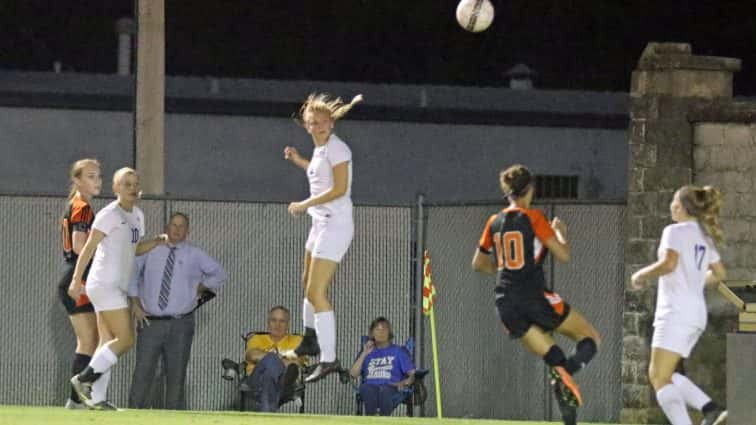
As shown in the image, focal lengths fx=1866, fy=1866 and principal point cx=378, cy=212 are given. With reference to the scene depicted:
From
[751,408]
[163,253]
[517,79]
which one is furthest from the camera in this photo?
[517,79]

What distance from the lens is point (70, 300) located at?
15031 mm

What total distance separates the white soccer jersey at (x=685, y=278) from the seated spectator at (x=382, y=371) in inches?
260

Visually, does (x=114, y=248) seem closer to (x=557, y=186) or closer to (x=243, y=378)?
(x=243, y=378)

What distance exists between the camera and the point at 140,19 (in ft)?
62.3

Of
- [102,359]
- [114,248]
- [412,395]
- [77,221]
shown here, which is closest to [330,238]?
[114,248]

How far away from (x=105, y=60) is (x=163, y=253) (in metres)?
15.6

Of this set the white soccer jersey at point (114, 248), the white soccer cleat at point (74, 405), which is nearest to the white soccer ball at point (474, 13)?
the white soccer jersey at point (114, 248)

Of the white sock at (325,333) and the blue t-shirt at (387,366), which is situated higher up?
the white sock at (325,333)

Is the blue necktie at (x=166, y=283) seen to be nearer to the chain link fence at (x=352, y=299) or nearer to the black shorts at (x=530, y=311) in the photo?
the chain link fence at (x=352, y=299)

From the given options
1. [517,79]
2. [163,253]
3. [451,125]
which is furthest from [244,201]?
[517,79]

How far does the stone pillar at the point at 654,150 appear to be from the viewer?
17.9 metres

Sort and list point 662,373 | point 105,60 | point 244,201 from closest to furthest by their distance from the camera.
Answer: point 662,373 → point 244,201 → point 105,60

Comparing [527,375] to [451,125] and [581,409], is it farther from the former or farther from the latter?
[451,125]

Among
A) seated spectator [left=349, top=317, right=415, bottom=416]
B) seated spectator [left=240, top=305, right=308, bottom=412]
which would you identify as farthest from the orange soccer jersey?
seated spectator [left=349, top=317, right=415, bottom=416]
